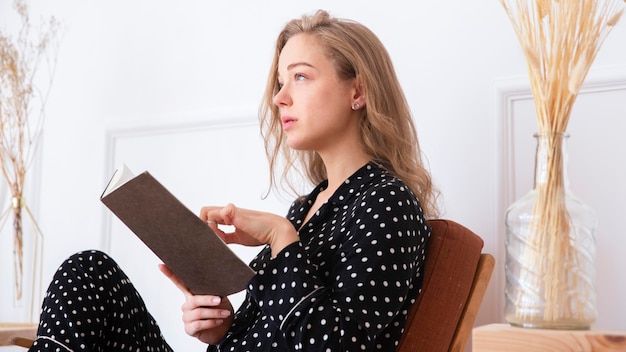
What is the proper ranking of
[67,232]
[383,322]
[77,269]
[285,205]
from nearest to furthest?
[383,322]
[77,269]
[285,205]
[67,232]

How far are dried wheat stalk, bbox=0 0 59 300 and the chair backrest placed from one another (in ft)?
5.84

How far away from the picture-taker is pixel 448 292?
58.2 inches

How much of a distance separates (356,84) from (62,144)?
5.15ft

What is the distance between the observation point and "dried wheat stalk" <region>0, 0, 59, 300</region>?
2826mm

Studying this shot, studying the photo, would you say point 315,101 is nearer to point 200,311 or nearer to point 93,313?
point 200,311

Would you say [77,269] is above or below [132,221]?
below

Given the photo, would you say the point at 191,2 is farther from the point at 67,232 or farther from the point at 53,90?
the point at 67,232

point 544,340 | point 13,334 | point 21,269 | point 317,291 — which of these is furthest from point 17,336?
point 544,340

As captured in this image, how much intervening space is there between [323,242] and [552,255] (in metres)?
0.41

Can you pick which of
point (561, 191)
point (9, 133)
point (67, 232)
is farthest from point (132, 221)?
point (9, 133)

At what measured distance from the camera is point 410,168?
1654mm

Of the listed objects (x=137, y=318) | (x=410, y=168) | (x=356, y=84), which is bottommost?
(x=137, y=318)

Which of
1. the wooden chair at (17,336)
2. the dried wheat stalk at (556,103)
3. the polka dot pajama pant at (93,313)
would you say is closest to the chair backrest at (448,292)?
the dried wheat stalk at (556,103)

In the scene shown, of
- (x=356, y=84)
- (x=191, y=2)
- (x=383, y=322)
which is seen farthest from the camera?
(x=191, y=2)
